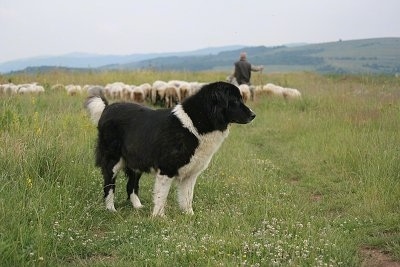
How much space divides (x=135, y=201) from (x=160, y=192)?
0.88 m

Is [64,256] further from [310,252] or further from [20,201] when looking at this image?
[310,252]

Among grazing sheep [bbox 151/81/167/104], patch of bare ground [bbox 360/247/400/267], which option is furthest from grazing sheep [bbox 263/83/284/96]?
patch of bare ground [bbox 360/247/400/267]

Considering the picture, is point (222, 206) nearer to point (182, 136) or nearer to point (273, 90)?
point (182, 136)

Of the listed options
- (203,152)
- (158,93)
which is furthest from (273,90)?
(203,152)

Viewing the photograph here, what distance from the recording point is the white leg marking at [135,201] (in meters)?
6.31

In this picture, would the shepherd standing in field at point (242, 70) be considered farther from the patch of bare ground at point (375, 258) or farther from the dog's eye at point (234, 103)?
the patch of bare ground at point (375, 258)

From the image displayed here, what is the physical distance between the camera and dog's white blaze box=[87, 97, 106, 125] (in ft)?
21.6

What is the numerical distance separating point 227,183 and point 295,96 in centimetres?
1165

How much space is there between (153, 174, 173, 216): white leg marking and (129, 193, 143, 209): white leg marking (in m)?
0.66

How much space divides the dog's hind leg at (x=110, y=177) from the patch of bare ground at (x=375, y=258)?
319 centimetres

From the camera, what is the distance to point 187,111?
563 centimetres

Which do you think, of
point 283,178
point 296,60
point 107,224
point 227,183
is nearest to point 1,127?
point 107,224

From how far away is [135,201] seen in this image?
20.9 ft

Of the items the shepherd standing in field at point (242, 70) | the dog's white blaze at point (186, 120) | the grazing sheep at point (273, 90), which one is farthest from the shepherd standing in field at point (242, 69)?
the dog's white blaze at point (186, 120)
